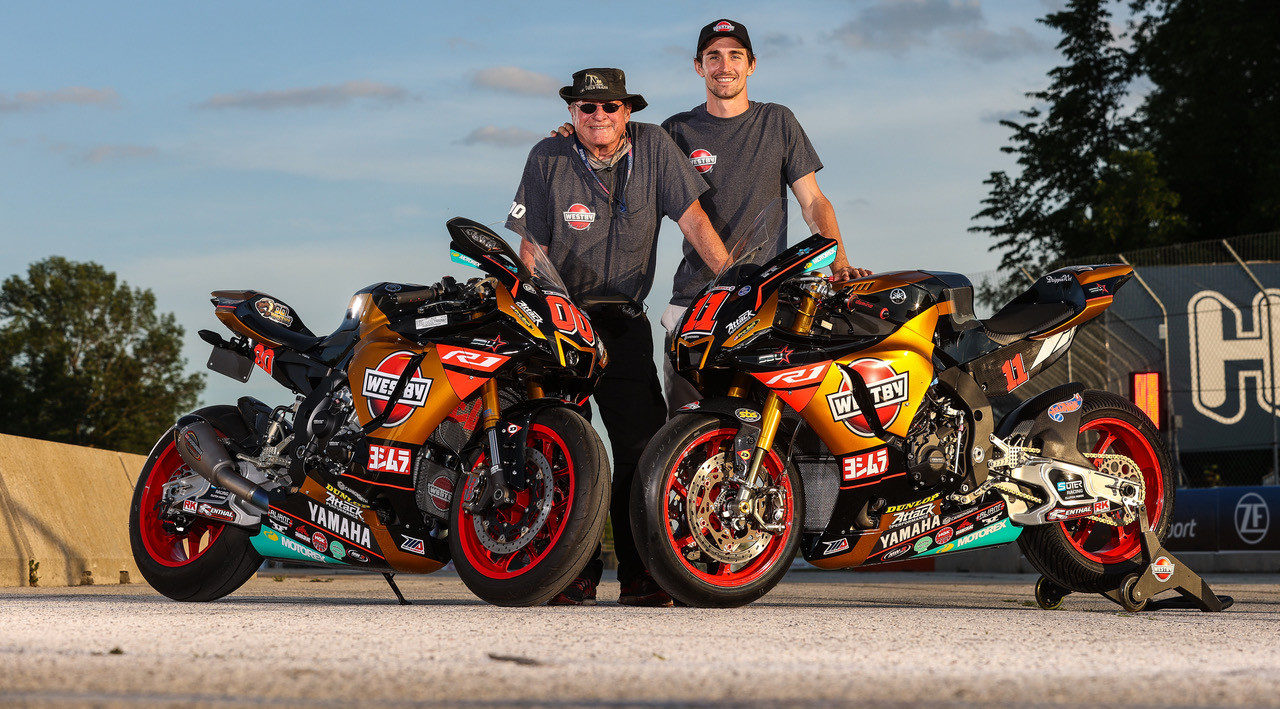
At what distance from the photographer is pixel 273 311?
6113mm

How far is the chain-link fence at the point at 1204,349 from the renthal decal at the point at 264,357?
1211 cm

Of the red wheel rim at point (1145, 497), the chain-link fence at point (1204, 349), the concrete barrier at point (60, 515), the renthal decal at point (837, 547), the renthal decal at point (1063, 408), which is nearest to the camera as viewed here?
the renthal decal at point (837, 547)

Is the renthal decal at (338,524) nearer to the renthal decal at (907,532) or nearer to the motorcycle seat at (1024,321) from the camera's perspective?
the renthal decal at (907,532)

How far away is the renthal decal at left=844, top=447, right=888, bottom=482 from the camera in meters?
5.29

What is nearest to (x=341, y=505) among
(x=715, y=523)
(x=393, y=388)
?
(x=393, y=388)

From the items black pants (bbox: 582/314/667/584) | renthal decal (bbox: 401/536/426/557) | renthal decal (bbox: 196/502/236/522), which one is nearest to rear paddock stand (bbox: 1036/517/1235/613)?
black pants (bbox: 582/314/667/584)

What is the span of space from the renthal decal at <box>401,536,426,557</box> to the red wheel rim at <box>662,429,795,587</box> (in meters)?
0.99

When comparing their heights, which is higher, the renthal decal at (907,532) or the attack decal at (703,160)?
the attack decal at (703,160)

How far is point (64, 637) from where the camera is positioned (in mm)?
3834

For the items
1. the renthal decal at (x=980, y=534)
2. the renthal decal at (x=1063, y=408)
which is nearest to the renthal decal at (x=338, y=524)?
the renthal decal at (x=980, y=534)

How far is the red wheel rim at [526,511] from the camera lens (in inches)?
197

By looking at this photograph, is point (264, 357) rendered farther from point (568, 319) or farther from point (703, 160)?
point (703, 160)

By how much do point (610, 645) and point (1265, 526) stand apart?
10.6 meters

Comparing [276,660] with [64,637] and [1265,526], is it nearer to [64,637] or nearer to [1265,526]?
[64,637]
